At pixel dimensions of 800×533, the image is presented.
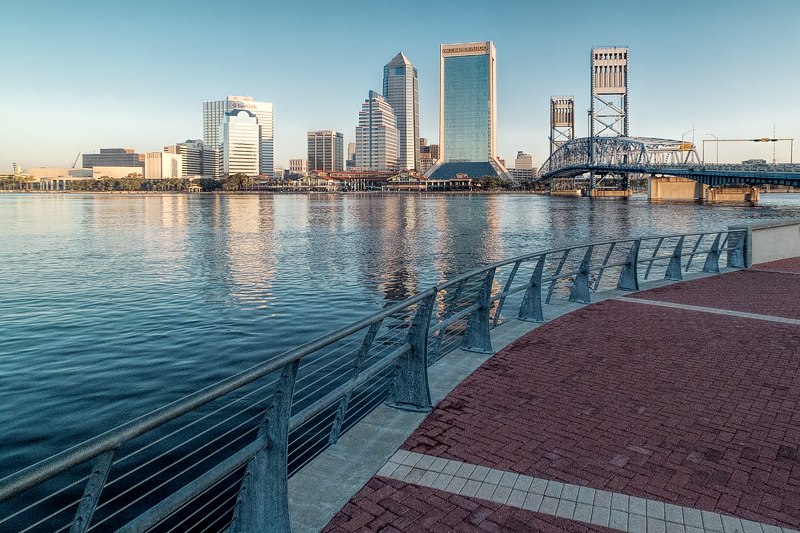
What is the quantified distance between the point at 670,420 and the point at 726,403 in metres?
0.93

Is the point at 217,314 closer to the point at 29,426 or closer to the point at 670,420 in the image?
the point at 29,426

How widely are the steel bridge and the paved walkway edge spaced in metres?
83.7

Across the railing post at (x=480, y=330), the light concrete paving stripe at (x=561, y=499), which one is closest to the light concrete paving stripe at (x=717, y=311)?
the railing post at (x=480, y=330)

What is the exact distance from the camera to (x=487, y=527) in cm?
415

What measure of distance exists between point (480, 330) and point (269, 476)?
497 cm

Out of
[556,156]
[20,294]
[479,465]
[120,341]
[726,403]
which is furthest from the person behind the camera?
[556,156]

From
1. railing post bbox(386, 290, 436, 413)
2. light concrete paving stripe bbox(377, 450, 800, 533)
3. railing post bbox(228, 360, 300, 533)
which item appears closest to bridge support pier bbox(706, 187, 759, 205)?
railing post bbox(386, 290, 436, 413)

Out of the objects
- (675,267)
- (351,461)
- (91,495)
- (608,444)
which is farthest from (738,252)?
(91,495)

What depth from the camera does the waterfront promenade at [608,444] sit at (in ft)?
14.2

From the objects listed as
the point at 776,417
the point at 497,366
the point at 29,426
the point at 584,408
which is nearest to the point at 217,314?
the point at 29,426

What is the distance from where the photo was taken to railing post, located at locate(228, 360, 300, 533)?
3840mm

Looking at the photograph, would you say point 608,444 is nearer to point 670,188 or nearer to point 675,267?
point 675,267

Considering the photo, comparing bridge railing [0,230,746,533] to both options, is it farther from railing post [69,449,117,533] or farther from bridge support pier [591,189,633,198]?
bridge support pier [591,189,633,198]


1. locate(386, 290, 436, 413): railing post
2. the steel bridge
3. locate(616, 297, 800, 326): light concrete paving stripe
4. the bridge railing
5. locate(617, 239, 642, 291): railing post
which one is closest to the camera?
the bridge railing
